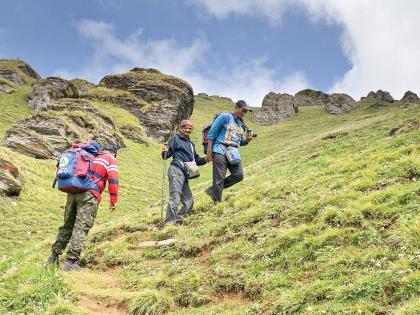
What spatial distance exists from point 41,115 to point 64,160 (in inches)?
1415

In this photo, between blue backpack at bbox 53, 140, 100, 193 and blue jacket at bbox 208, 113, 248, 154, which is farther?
blue jacket at bbox 208, 113, 248, 154

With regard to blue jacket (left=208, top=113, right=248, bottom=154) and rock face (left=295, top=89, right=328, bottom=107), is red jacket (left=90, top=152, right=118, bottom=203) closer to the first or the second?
blue jacket (left=208, top=113, right=248, bottom=154)

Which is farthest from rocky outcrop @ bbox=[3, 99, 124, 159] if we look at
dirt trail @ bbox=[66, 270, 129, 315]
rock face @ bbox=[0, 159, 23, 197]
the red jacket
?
dirt trail @ bbox=[66, 270, 129, 315]

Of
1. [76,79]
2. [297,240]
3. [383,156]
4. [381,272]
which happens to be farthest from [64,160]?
[76,79]

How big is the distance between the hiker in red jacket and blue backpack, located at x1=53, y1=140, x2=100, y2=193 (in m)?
0.17

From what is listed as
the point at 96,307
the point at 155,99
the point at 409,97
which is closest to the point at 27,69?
the point at 155,99

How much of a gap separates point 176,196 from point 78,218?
4420mm

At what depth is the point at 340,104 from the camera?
375ft

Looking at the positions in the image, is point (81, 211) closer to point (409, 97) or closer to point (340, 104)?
point (340, 104)

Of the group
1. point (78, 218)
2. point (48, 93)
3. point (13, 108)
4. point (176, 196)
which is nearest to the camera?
point (78, 218)

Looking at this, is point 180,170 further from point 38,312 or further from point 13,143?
point 13,143

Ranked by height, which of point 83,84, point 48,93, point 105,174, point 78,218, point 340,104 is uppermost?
point 83,84

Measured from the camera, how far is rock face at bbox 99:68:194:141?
7288 centimetres

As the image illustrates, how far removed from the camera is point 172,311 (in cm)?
925
